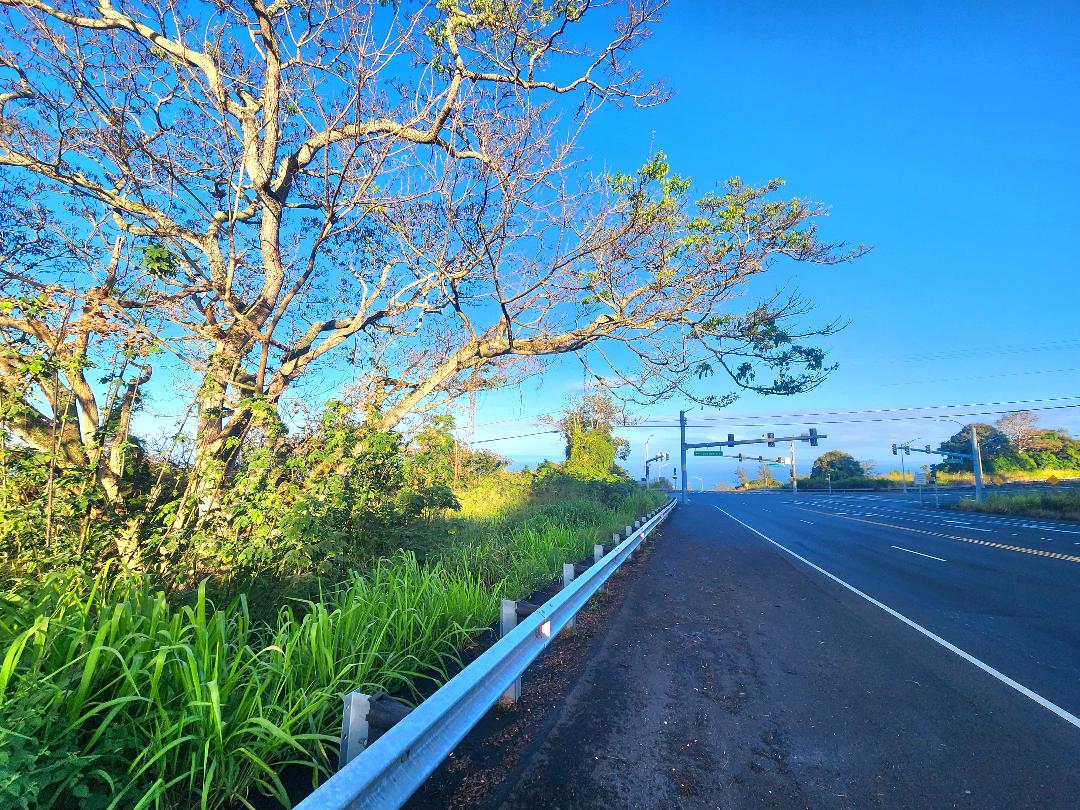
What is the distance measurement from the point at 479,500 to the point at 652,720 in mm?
11043

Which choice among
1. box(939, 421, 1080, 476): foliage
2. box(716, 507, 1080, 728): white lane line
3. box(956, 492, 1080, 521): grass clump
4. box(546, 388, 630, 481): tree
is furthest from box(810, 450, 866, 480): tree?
box(716, 507, 1080, 728): white lane line

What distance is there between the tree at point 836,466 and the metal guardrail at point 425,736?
94.8 meters

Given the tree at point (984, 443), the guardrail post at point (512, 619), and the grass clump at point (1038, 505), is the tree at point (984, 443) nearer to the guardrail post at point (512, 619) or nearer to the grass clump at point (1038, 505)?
the grass clump at point (1038, 505)

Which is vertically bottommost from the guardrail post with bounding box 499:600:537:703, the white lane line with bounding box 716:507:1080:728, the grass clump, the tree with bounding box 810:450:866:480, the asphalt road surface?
the asphalt road surface

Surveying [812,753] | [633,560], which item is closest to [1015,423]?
[633,560]

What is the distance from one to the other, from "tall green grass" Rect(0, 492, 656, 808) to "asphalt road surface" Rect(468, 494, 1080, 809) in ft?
3.38

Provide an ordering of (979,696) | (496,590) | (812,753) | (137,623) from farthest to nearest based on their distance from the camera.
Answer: (496,590) < (979,696) < (812,753) < (137,623)

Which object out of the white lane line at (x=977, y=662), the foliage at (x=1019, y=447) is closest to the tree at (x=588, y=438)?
the white lane line at (x=977, y=662)

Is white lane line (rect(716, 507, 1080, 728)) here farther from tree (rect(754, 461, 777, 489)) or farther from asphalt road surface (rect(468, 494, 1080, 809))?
tree (rect(754, 461, 777, 489))

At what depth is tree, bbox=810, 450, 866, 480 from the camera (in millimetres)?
85688

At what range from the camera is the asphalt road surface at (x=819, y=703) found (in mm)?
2654

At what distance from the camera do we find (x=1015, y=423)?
69125 millimetres

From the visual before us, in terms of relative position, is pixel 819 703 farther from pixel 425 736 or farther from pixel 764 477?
pixel 764 477

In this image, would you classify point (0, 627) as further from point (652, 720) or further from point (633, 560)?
point (633, 560)
